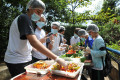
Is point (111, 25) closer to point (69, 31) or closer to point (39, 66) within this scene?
point (69, 31)

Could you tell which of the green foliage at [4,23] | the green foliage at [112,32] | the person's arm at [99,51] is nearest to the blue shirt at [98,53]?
the person's arm at [99,51]

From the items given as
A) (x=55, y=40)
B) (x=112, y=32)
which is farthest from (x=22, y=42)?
(x=112, y=32)

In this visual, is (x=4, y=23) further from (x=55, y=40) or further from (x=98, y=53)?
(x=98, y=53)

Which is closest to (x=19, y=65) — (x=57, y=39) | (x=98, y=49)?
(x=98, y=49)

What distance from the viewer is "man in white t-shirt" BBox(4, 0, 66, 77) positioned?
124 cm

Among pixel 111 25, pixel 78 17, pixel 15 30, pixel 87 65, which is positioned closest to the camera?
pixel 15 30

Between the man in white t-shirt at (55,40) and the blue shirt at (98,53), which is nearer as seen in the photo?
the blue shirt at (98,53)

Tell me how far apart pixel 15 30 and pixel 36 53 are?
3.64 feet

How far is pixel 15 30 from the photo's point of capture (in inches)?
52.9

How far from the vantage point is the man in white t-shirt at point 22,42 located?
1243 millimetres

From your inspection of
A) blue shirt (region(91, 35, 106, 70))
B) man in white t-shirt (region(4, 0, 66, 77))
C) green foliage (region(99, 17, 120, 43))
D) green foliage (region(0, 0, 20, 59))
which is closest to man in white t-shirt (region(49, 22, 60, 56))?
blue shirt (region(91, 35, 106, 70))

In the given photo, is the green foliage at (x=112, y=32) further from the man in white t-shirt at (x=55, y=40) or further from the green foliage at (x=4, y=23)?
the green foliage at (x=4, y=23)

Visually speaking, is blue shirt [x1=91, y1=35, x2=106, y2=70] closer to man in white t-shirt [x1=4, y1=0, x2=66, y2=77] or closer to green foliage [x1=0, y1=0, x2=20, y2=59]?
man in white t-shirt [x1=4, y1=0, x2=66, y2=77]

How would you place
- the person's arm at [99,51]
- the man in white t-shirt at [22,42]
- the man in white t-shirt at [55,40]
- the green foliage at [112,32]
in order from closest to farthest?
the man in white t-shirt at [22,42]
the person's arm at [99,51]
the man in white t-shirt at [55,40]
the green foliage at [112,32]
